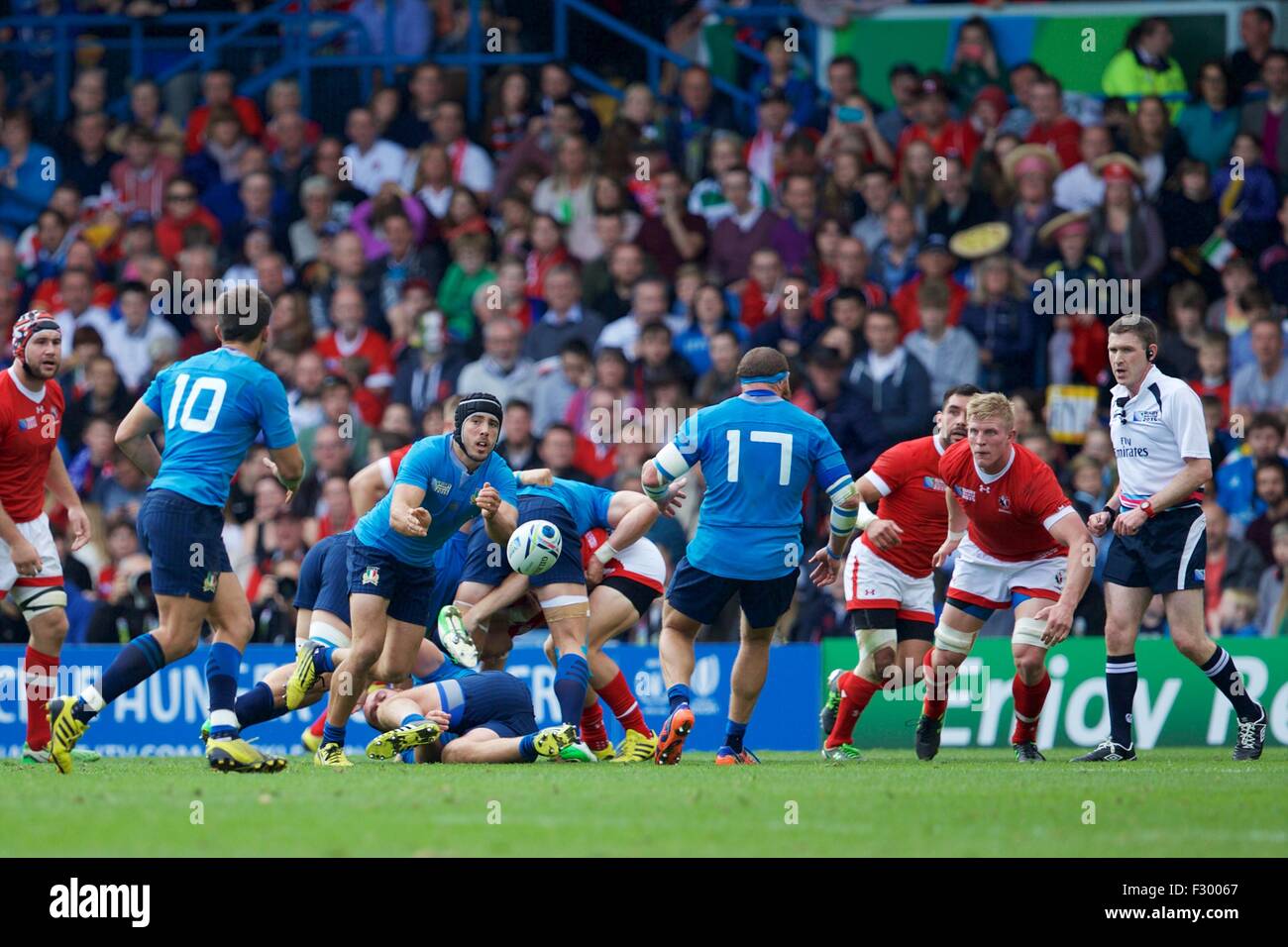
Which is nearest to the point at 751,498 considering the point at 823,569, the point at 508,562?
the point at 823,569

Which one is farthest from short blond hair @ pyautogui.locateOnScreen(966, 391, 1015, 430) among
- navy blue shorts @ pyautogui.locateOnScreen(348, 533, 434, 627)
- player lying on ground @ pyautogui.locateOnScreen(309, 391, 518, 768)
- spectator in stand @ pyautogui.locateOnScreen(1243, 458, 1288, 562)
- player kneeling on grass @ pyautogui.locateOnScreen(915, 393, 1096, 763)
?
spectator in stand @ pyautogui.locateOnScreen(1243, 458, 1288, 562)

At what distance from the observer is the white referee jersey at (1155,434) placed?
36.7 ft

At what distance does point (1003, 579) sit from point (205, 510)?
4851mm

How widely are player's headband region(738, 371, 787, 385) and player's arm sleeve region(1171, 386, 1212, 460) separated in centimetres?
229

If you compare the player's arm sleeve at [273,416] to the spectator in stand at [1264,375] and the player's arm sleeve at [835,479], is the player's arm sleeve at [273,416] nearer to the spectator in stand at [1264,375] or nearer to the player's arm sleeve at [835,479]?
the player's arm sleeve at [835,479]

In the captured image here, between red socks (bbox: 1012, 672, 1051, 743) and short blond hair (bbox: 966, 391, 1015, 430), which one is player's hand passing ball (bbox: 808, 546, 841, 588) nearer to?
short blond hair (bbox: 966, 391, 1015, 430)

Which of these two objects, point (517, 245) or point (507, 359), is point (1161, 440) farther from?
point (517, 245)

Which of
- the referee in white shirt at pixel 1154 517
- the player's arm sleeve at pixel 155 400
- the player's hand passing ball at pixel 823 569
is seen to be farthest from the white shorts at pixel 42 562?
the referee in white shirt at pixel 1154 517

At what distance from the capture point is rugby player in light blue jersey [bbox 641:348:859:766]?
428 inches

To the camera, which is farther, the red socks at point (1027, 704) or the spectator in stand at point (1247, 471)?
the spectator in stand at point (1247, 471)

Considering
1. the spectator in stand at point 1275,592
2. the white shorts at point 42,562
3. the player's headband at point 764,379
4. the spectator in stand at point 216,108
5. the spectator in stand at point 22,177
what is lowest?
the spectator in stand at point 1275,592

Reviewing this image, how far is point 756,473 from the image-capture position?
10.9m

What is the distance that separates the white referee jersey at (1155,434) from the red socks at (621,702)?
11.0 feet
